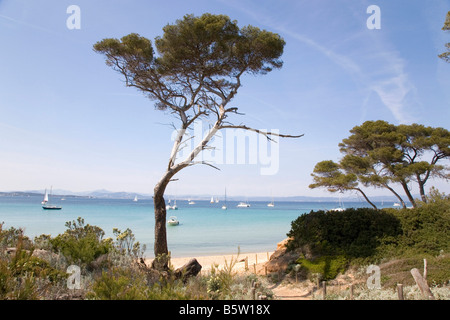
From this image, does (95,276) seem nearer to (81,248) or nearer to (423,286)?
(81,248)

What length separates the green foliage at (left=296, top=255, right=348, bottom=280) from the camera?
25.5 ft

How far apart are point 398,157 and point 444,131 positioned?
352 centimetres

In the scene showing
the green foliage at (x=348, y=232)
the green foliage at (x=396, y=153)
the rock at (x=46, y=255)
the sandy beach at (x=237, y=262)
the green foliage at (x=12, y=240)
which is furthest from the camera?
the green foliage at (x=396, y=153)

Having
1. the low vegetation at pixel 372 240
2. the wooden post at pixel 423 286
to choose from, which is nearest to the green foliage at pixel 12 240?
the low vegetation at pixel 372 240

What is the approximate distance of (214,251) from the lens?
69.1 ft

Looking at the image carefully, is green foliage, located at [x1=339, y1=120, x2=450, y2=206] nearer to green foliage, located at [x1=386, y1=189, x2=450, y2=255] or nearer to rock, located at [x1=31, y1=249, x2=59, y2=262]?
green foliage, located at [x1=386, y1=189, x2=450, y2=255]

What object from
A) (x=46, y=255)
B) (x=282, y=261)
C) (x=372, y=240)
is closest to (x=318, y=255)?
(x=282, y=261)

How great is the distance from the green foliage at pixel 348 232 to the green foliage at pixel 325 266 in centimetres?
30

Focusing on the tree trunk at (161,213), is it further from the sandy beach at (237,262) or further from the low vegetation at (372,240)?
the low vegetation at (372,240)

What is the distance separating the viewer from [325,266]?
7992mm

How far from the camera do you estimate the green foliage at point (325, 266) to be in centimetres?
777

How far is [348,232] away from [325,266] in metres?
1.42
